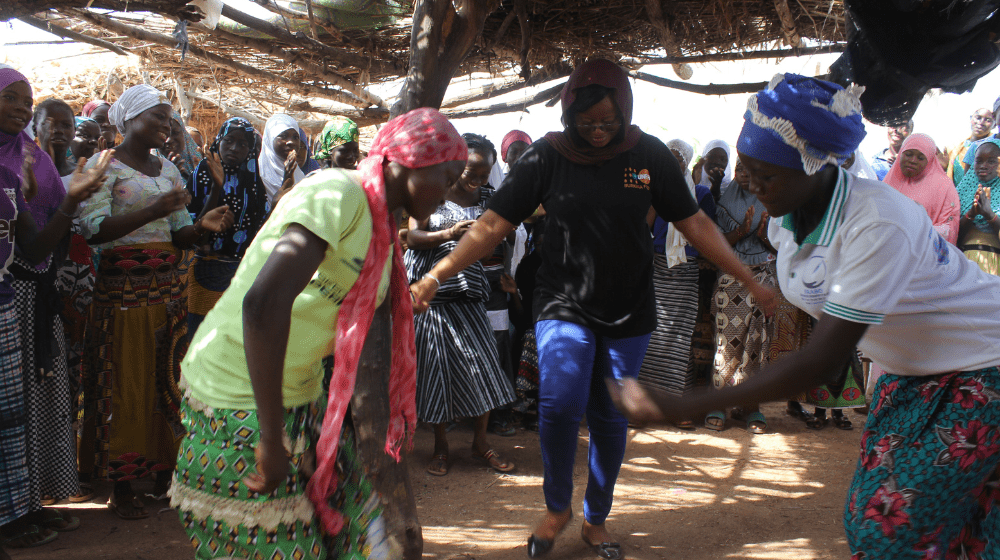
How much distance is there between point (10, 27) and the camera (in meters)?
3.74

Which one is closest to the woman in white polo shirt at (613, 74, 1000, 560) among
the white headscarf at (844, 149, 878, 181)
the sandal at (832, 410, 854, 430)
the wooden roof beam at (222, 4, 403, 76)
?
the wooden roof beam at (222, 4, 403, 76)

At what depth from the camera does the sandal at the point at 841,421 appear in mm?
5910

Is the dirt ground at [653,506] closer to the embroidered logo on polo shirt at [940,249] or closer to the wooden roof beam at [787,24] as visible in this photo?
the embroidered logo on polo shirt at [940,249]

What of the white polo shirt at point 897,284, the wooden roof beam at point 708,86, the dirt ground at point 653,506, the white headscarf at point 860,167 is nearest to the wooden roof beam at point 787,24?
the wooden roof beam at point 708,86

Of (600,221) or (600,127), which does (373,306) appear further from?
(600,127)

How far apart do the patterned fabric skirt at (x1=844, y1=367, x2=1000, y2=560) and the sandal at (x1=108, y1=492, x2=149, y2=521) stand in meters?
3.48

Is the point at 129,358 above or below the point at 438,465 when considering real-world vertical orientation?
above

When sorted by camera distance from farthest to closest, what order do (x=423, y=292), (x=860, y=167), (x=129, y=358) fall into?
(x=860, y=167) < (x=129, y=358) < (x=423, y=292)

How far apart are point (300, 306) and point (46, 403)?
262 centimetres

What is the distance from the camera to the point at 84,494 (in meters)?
4.09

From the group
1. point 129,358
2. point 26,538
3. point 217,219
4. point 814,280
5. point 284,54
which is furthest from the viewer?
point 284,54

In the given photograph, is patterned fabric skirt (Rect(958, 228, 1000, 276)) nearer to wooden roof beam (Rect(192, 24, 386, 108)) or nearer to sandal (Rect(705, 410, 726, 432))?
sandal (Rect(705, 410, 726, 432))

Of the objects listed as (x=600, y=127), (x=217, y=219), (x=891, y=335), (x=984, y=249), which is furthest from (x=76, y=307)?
(x=984, y=249)

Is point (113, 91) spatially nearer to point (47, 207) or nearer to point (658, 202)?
point (47, 207)
